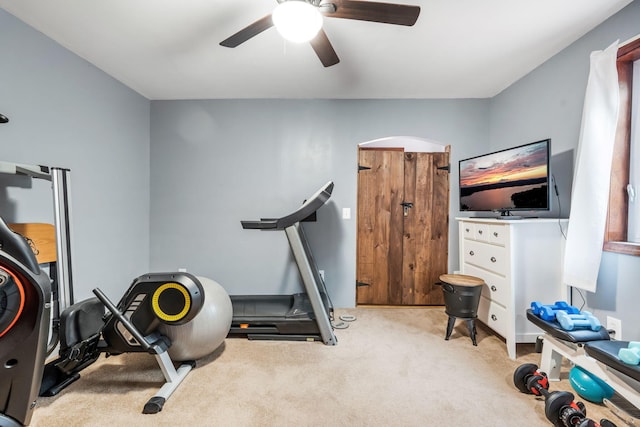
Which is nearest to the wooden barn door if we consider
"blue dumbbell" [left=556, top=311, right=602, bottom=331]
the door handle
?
the door handle

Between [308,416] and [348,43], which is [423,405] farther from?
[348,43]

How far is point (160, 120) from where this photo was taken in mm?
3127

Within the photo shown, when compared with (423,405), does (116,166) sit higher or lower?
higher

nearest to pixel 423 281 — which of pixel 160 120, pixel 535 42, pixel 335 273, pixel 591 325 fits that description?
pixel 335 273

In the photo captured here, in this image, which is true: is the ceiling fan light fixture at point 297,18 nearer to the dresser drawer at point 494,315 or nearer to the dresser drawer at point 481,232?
the dresser drawer at point 481,232

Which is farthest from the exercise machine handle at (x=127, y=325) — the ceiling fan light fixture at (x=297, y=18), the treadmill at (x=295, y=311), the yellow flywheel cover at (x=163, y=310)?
the ceiling fan light fixture at (x=297, y=18)

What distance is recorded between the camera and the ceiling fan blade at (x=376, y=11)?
4.21 feet

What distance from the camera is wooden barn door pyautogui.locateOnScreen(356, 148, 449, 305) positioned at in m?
3.13

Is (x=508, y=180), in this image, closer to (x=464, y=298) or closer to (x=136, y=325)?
(x=464, y=298)

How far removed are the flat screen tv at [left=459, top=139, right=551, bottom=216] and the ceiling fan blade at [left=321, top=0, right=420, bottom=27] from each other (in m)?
1.35

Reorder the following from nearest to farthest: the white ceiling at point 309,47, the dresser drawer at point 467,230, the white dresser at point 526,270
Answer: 1. the white ceiling at point 309,47
2. the white dresser at point 526,270
3. the dresser drawer at point 467,230

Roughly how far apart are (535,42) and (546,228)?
51.4 inches

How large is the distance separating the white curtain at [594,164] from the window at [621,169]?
122 millimetres

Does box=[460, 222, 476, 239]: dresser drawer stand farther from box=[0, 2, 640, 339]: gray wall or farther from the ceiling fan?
the ceiling fan
